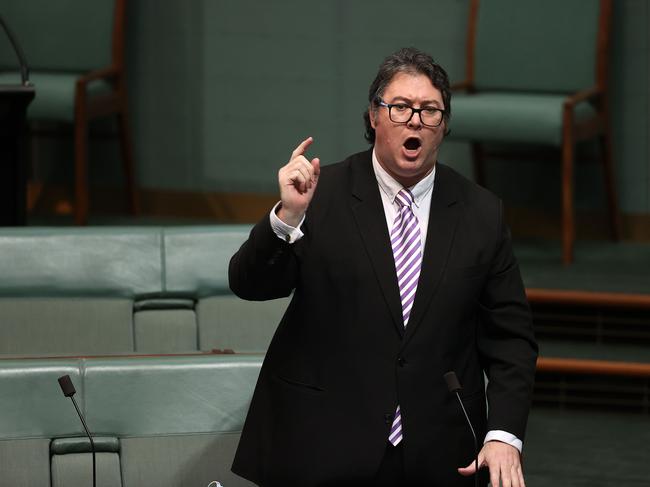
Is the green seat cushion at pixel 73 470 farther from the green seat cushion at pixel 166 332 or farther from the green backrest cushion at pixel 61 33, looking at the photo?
the green backrest cushion at pixel 61 33

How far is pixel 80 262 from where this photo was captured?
352cm

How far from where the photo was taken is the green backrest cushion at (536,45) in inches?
200

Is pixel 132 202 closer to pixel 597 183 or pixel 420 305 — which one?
pixel 597 183

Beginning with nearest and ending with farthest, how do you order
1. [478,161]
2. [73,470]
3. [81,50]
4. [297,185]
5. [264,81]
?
[297,185]
[73,470]
[478,161]
[81,50]
[264,81]

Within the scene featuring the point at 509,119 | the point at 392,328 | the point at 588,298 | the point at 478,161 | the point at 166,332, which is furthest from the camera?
the point at 478,161

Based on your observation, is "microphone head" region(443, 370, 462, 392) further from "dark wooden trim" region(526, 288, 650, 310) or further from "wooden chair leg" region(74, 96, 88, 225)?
"wooden chair leg" region(74, 96, 88, 225)

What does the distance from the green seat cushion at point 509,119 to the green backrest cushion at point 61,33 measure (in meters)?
1.58

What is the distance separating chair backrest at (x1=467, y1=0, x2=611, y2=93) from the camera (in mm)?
5066

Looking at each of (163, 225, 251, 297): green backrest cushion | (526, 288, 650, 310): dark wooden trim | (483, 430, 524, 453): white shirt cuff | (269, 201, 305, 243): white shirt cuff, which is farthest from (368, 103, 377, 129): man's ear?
(526, 288, 650, 310): dark wooden trim

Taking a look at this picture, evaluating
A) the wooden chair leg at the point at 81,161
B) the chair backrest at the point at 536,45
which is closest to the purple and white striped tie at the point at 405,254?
the chair backrest at the point at 536,45

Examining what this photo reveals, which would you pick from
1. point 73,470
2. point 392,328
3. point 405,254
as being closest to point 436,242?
point 405,254

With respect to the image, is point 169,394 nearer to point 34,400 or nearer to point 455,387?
point 34,400

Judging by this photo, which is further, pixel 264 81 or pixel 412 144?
pixel 264 81

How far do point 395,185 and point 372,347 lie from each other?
0.27 meters
